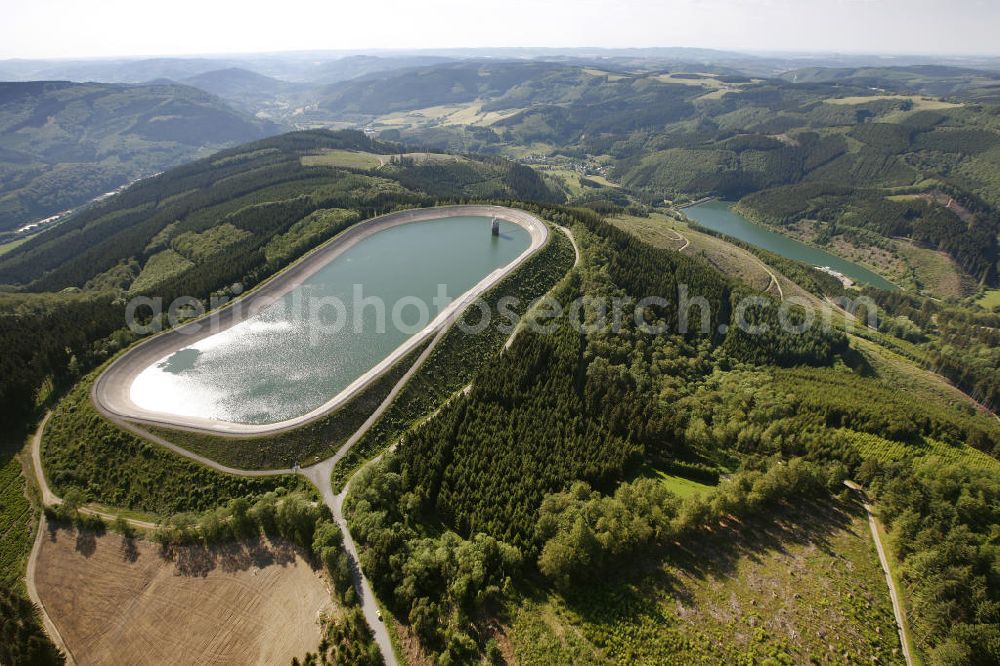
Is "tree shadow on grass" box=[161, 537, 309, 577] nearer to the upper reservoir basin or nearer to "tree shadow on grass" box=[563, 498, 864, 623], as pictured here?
the upper reservoir basin

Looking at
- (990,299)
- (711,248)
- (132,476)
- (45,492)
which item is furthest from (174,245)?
(990,299)

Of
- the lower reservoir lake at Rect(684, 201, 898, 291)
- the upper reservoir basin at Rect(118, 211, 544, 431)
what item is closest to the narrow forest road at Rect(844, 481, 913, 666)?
the upper reservoir basin at Rect(118, 211, 544, 431)

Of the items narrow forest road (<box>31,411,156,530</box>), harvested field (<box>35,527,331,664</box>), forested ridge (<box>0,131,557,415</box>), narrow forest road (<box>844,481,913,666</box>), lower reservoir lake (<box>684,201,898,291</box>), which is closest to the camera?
narrow forest road (<box>844,481,913,666</box>)

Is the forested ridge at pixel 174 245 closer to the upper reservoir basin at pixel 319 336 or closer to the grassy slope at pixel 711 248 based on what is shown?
the upper reservoir basin at pixel 319 336

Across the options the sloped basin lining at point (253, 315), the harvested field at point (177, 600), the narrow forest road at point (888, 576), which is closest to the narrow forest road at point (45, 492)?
the harvested field at point (177, 600)

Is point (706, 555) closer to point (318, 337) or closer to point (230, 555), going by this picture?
point (230, 555)

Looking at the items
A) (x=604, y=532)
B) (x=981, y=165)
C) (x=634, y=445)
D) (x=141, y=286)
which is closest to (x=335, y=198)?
(x=141, y=286)

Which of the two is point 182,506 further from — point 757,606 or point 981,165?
point 981,165
